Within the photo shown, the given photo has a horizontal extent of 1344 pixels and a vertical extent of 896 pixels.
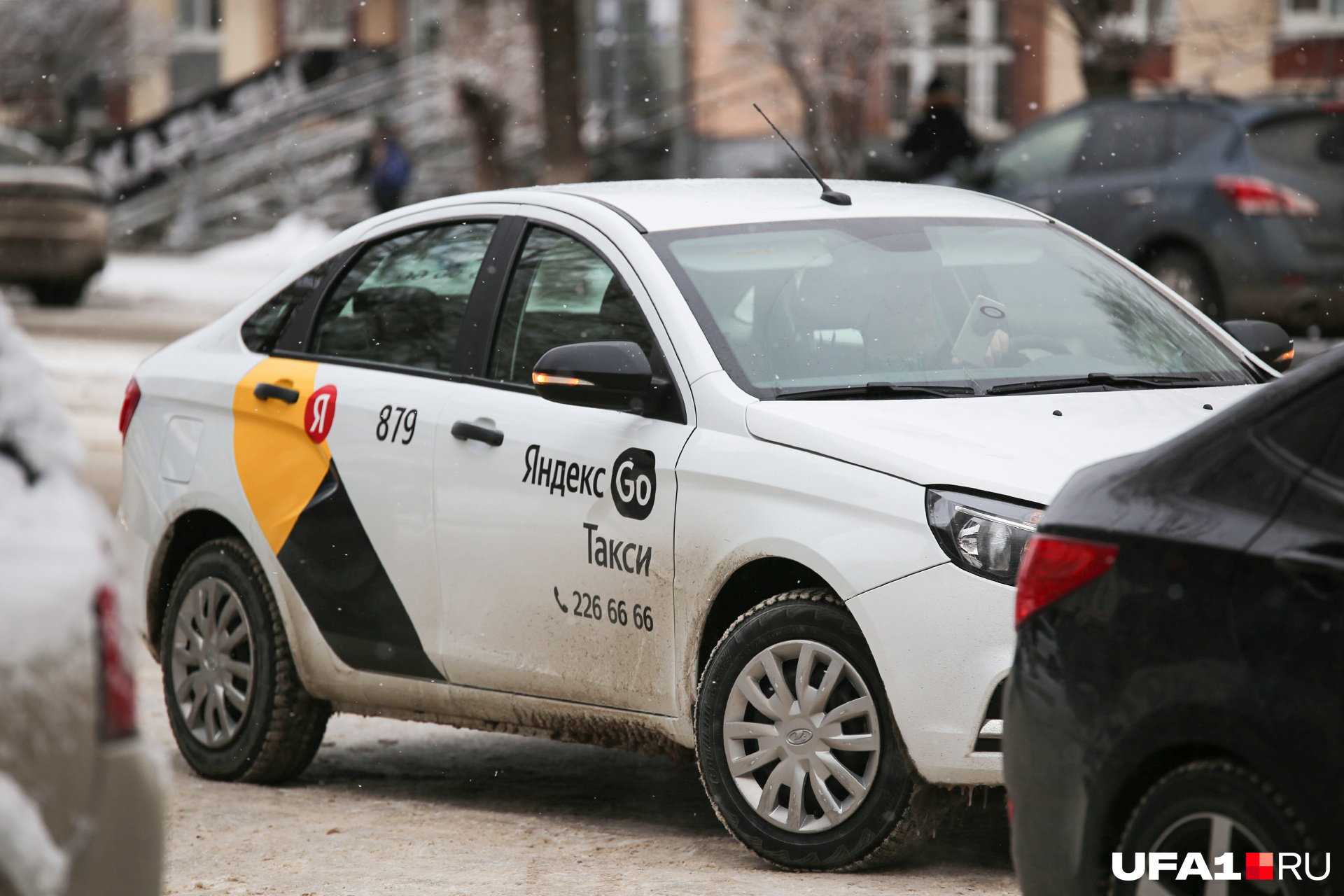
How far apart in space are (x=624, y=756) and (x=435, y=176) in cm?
2402

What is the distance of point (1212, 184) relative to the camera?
43.1 ft

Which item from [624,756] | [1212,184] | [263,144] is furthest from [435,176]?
[624,756]

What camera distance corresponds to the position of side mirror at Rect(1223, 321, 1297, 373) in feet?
19.5

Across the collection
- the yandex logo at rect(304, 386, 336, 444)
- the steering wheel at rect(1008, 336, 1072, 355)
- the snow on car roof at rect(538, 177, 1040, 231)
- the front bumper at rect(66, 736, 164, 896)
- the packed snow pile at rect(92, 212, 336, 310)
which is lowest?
the packed snow pile at rect(92, 212, 336, 310)

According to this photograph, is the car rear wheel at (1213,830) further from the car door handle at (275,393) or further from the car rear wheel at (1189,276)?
the car rear wheel at (1189,276)

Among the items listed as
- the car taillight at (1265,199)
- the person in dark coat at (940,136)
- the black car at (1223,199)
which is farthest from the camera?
the person in dark coat at (940,136)

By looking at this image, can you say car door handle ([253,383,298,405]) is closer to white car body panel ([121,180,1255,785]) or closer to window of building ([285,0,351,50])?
white car body panel ([121,180,1255,785])

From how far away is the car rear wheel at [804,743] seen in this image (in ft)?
15.1

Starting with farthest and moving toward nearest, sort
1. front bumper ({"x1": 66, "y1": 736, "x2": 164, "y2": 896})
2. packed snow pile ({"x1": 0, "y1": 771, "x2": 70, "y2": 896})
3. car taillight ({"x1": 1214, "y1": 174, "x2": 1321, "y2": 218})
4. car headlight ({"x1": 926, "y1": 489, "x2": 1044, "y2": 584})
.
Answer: car taillight ({"x1": 1214, "y1": 174, "x2": 1321, "y2": 218})
car headlight ({"x1": 926, "y1": 489, "x2": 1044, "y2": 584})
front bumper ({"x1": 66, "y1": 736, "x2": 164, "y2": 896})
packed snow pile ({"x1": 0, "y1": 771, "x2": 70, "y2": 896})

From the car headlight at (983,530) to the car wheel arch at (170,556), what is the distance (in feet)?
9.01

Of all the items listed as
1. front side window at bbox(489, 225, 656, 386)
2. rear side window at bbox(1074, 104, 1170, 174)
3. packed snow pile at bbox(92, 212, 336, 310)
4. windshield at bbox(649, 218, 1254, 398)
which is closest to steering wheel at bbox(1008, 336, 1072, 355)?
windshield at bbox(649, 218, 1254, 398)

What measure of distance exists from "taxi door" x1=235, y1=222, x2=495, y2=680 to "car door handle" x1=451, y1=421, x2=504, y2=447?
4.5 inches

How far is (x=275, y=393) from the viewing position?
6.13 metres

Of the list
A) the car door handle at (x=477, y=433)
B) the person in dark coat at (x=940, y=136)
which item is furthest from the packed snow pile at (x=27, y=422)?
the person in dark coat at (x=940, y=136)
